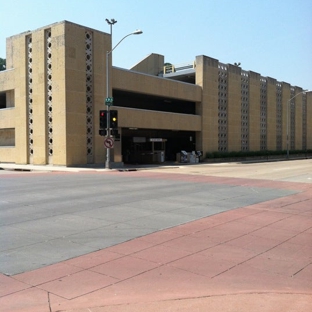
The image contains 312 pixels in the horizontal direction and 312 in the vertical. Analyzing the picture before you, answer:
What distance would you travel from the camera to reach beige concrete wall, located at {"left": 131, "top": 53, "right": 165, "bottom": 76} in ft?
159

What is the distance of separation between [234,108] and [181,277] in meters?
45.2

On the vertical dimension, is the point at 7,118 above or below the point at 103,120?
above

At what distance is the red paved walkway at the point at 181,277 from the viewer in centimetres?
436

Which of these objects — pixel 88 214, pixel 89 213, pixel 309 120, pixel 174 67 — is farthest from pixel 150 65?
pixel 88 214

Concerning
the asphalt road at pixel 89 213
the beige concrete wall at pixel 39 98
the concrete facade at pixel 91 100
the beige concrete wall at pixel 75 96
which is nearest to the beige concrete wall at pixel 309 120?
the concrete facade at pixel 91 100

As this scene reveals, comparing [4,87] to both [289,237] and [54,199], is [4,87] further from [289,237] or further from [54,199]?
[289,237]

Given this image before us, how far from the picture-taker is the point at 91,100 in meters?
31.9

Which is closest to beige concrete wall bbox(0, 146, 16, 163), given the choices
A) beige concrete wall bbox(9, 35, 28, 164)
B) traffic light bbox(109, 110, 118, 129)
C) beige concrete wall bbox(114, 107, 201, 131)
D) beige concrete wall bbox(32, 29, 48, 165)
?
beige concrete wall bbox(9, 35, 28, 164)

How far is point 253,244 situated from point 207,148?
124ft

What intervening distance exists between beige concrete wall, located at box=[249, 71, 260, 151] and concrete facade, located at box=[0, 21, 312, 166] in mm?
625

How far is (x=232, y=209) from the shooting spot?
10844 mm

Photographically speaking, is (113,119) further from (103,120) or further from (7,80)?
(7,80)

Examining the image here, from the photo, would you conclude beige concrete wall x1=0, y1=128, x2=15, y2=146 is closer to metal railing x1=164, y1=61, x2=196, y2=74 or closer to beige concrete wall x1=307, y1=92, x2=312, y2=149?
metal railing x1=164, y1=61, x2=196, y2=74

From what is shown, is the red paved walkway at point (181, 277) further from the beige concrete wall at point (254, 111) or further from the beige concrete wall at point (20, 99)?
the beige concrete wall at point (254, 111)
